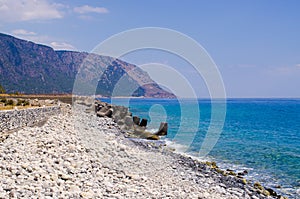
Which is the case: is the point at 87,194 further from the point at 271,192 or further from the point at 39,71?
the point at 39,71

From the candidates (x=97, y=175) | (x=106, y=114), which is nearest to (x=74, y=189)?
(x=97, y=175)

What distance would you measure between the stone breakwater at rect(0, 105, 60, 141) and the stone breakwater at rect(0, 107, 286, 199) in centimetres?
52

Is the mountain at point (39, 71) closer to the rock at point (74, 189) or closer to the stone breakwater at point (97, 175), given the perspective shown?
the stone breakwater at point (97, 175)

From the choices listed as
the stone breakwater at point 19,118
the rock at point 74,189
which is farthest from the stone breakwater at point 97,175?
the stone breakwater at point 19,118

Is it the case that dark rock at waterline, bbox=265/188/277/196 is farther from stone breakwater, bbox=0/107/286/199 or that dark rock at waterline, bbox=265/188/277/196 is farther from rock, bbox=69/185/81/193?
rock, bbox=69/185/81/193

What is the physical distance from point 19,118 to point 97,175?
27.3 feet

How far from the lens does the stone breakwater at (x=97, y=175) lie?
24.0 feet

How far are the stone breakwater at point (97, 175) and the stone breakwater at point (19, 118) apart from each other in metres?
0.52

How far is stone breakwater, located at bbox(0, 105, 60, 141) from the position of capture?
43.4 ft

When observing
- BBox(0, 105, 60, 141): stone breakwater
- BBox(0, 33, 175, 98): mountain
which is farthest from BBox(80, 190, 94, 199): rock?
BBox(0, 33, 175, 98): mountain

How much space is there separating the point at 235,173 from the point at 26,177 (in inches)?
378

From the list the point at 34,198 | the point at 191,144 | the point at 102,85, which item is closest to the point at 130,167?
the point at 34,198

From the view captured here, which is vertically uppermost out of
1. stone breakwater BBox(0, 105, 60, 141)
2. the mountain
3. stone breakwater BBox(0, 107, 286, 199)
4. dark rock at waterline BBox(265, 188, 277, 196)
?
the mountain

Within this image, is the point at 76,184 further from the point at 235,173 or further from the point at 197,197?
the point at 235,173
